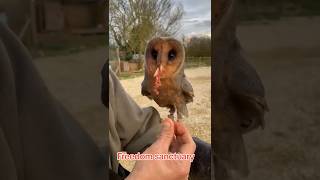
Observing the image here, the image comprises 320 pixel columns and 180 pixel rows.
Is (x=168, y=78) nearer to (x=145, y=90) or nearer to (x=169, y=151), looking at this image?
(x=145, y=90)

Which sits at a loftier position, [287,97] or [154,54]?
[154,54]

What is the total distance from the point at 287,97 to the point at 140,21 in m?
0.40

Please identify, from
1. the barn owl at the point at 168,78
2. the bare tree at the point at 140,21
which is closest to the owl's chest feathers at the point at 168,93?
the barn owl at the point at 168,78

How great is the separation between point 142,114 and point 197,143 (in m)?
0.15

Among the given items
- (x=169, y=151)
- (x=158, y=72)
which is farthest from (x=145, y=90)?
(x=169, y=151)

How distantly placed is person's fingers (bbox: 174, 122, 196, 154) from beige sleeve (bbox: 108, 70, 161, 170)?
47 millimetres

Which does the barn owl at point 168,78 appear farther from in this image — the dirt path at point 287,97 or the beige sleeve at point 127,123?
the dirt path at point 287,97

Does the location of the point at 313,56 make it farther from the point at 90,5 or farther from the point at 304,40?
the point at 90,5

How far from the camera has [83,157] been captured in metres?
0.95

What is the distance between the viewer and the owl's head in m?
0.99

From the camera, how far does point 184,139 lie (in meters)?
1.00

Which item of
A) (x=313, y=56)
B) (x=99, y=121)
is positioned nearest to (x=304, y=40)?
(x=313, y=56)

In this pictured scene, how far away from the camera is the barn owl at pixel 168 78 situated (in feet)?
3.26

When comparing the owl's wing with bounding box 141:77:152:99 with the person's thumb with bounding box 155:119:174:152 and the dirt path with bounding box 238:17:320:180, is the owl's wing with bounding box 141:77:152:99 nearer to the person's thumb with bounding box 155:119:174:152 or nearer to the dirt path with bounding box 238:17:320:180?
the person's thumb with bounding box 155:119:174:152
